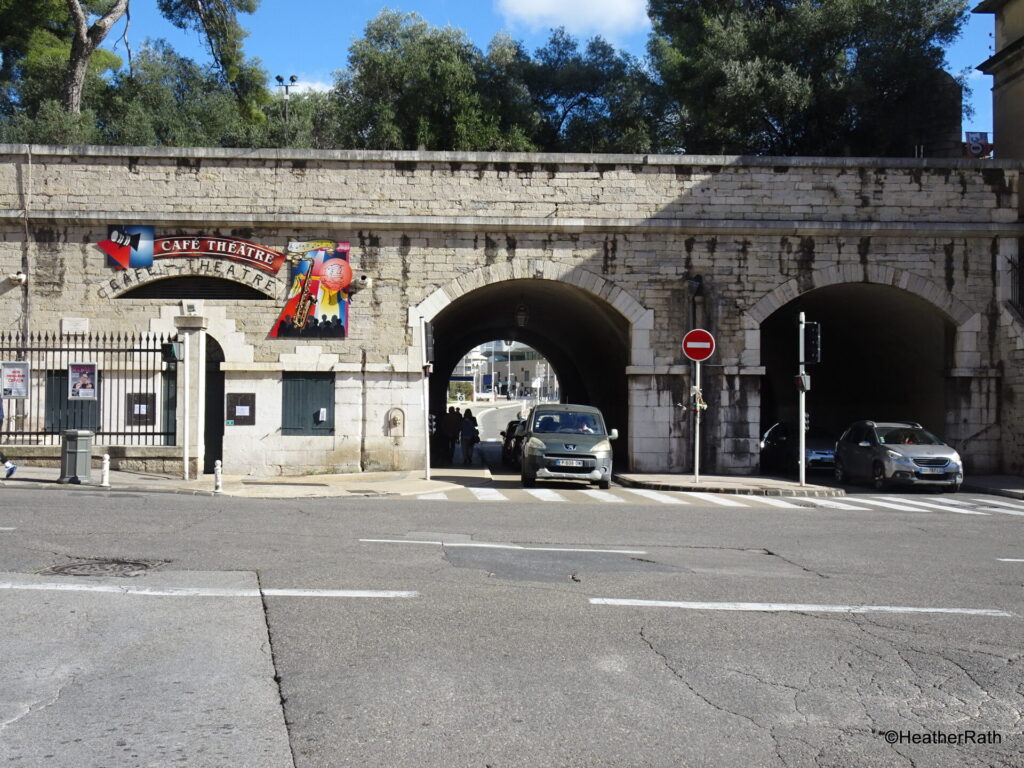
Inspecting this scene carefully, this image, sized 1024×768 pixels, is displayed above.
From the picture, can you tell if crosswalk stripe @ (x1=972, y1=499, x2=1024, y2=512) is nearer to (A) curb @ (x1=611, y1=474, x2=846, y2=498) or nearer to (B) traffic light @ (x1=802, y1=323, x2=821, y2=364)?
(A) curb @ (x1=611, y1=474, x2=846, y2=498)

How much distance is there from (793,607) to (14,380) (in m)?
16.2

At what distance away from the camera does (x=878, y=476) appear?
68.4 feet

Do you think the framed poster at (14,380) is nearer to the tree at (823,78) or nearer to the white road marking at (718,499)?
the white road marking at (718,499)

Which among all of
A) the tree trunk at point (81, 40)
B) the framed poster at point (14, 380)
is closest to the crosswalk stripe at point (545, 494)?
the framed poster at point (14, 380)

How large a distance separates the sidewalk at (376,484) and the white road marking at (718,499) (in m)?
0.70

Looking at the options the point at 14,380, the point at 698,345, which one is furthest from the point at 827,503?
the point at 14,380

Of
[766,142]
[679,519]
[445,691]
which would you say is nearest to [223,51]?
[766,142]

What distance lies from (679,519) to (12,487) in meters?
10.9

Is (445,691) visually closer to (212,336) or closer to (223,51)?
(212,336)

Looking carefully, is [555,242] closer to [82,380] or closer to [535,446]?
[535,446]

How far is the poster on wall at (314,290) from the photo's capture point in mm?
21781

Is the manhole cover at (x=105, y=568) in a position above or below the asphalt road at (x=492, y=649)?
above

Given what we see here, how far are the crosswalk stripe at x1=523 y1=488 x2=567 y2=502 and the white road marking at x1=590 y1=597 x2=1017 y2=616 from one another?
8849 millimetres

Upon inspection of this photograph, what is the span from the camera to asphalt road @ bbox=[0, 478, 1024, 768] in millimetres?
4559
